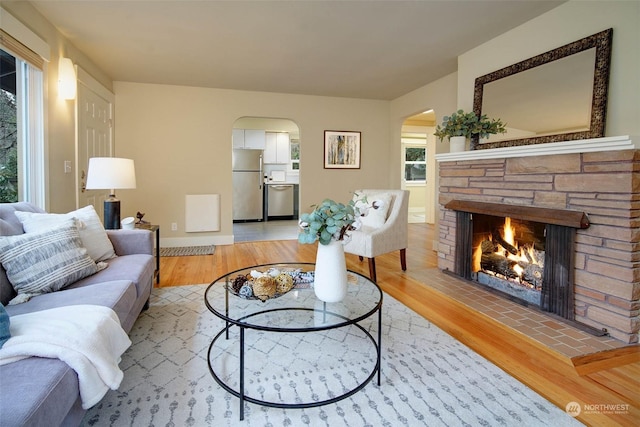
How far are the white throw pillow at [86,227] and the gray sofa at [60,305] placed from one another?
0.05 metres

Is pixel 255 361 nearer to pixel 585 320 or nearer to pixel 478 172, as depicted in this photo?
pixel 585 320

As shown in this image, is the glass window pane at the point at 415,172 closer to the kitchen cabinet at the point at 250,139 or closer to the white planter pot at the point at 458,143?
the kitchen cabinet at the point at 250,139

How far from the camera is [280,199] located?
812 cm

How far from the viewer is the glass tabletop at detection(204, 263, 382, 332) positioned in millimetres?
1588

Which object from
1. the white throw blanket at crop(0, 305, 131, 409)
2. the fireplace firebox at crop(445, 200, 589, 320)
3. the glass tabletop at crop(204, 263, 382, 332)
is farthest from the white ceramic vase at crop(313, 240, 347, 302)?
the fireplace firebox at crop(445, 200, 589, 320)

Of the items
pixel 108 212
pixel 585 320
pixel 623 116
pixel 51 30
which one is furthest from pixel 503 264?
pixel 51 30

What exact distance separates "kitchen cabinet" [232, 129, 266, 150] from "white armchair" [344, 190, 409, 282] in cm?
459

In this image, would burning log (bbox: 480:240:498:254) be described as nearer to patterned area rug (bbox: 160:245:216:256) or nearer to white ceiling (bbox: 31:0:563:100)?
white ceiling (bbox: 31:0:563:100)

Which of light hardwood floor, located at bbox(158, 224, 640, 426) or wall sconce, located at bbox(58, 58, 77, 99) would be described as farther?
wall sconce, located at bbox(58, 58, 77, 99)

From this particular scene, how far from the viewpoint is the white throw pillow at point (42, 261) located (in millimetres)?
1638

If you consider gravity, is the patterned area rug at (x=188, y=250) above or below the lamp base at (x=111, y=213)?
below

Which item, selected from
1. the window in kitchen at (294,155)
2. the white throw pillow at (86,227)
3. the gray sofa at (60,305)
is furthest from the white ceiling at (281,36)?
the window in kitchen at (294,155)

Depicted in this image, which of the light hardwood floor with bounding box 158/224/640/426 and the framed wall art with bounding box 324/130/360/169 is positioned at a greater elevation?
→ the framed wall art with bounding box 324/130/360/169

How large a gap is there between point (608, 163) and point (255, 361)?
2391mm
